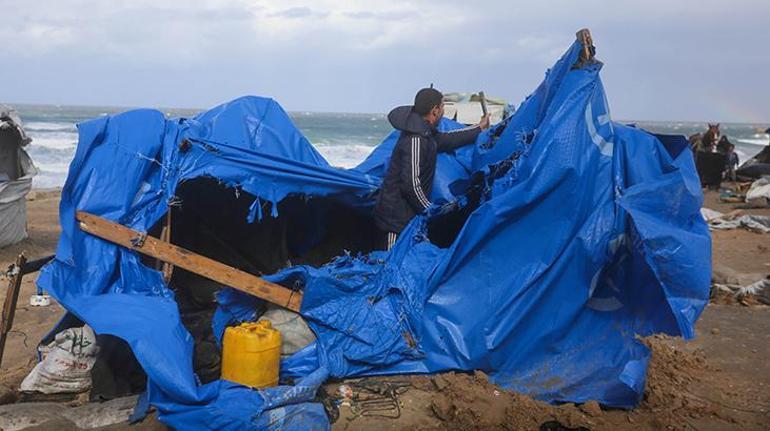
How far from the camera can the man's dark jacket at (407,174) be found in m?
4.64

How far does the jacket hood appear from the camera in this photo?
466 cm

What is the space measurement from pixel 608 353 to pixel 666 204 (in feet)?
3.32

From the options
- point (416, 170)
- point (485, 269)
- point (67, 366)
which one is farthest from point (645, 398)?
point (67, 366)

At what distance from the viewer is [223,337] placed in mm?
4059

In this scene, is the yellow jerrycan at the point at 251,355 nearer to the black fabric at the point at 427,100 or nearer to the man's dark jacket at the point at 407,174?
the man's dark jacket at the point at 407,174

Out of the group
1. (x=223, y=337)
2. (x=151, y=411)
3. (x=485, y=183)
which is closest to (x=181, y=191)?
(x=223, y=337)

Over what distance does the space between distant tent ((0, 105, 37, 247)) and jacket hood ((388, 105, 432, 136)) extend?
636 centimetres

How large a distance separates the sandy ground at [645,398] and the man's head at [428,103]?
1.87m

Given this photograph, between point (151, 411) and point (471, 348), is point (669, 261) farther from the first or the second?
point (151, 411)

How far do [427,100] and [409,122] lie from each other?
207 millimetres

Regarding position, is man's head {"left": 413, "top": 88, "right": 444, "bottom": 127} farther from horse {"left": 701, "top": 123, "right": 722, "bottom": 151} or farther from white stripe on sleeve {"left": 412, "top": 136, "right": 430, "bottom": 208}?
horse {"left": 701, "top": 123, "right": 722, "bottom": 151}

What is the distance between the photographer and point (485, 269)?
14.0ft

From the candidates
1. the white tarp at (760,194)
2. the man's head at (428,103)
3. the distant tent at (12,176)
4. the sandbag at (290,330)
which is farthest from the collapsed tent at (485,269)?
the white tarp at (760,194)

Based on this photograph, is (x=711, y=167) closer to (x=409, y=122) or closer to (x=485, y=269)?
(x=409, y=122)
